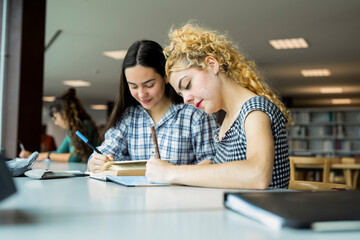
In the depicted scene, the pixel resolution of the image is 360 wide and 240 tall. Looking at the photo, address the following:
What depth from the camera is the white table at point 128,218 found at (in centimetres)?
48

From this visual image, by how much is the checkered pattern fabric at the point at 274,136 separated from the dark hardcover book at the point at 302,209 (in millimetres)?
465

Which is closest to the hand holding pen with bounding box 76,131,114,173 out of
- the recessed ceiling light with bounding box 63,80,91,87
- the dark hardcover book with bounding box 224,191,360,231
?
the dark hardcover book with bounding box 224,191,360,231

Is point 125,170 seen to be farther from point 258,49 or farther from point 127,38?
point 258,49

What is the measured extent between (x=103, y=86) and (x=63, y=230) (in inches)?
418

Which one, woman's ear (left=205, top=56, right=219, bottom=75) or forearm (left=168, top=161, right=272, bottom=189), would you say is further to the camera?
woman's ear (left=205, top=56, right=219, bottom=75)

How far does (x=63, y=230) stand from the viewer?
0.50 metres

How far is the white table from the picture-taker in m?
0.48

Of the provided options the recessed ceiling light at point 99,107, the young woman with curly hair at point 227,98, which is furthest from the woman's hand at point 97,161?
the recessed ceiling light at point 99,107

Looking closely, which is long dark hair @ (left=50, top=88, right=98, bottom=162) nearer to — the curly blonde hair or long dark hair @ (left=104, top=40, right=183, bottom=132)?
long dark hair @ (left=104, top=40, right=183, bottom=132)

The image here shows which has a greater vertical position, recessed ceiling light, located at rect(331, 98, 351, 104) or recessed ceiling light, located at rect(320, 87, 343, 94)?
recessed ceiling light, located at rect(320, 87, 343, 94)

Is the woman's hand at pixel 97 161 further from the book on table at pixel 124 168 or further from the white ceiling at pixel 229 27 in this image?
the white ceiling at pixel 229 27

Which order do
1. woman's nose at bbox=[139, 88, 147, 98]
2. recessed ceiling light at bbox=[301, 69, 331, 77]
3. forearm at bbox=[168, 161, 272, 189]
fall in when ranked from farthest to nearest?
recessed ceiling light at bbox=[301, 69, 331, 77] < woman's nose at bbox=[139, 88, 147, 98] < forearm at bbox=[168, 161, 272, 189]

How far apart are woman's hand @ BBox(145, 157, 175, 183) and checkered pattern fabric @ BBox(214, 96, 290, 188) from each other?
28cm

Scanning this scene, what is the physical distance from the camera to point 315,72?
821 centimetres
